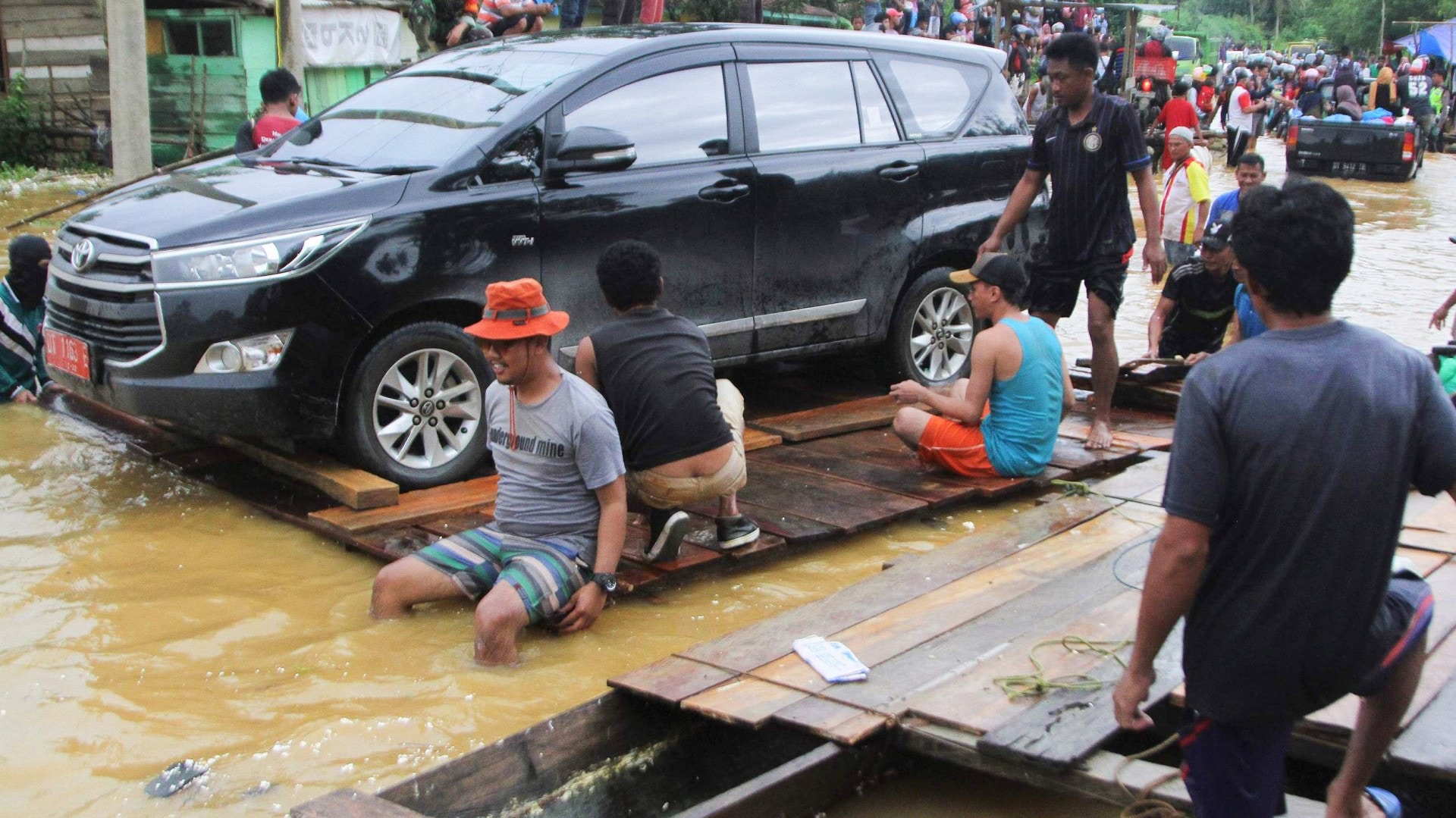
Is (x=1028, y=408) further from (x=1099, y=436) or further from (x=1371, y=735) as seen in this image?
(x=1371, y=735)

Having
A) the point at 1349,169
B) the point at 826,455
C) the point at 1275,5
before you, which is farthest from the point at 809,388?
the point at 1275,5

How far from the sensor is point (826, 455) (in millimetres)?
6520

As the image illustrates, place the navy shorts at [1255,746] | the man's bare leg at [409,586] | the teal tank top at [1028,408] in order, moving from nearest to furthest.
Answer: the navy shorts at [1255,746], the man's bare leg at [409,586], the teal tank top at [1028,408]

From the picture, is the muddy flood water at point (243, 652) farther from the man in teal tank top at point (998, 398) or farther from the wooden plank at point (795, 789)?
the man in teal tank top at point (998, 398)

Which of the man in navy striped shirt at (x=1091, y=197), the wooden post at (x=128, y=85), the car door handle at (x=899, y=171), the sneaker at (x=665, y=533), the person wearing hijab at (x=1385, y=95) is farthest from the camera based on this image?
the person wearing hijab at (x=1385, y=95)

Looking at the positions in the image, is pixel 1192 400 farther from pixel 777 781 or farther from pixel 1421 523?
pixel 1421 523

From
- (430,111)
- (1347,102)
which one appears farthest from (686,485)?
(1347,102)

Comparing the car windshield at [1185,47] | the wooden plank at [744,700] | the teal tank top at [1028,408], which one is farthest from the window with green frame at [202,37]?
the car windshield at [1185,47]

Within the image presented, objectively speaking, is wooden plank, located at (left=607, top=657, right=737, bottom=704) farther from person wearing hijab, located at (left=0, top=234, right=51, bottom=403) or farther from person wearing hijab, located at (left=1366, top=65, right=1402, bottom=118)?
person wearing hijab, located at (left=1366, top=65, right=1402, bottom=118)

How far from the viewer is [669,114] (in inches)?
251

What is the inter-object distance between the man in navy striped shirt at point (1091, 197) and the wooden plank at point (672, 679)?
11.0 feet

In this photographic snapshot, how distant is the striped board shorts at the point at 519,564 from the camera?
439cm

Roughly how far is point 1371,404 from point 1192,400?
0.32m

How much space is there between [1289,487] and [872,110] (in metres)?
5.07
